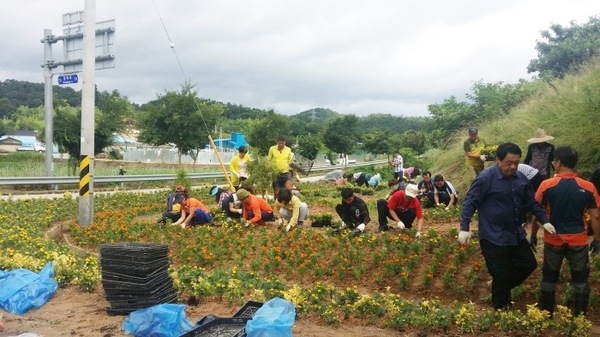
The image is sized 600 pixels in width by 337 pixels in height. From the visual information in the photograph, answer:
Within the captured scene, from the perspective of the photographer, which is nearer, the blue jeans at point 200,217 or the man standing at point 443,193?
the blue jeans at point 200,217

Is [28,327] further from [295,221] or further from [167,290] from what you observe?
[295,221]

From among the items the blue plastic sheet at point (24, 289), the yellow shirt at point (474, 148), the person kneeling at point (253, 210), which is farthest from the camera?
the yellow shirt at point (474, 148)

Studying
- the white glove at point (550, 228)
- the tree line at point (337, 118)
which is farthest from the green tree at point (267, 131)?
the white glove at point (550, 228)

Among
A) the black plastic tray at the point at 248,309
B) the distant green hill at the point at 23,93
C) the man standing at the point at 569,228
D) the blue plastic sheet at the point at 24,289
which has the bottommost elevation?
the blue plastic sheet at the point at 24,289

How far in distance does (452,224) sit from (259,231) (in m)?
3.84

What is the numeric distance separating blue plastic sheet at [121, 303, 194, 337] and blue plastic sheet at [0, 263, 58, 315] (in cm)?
197

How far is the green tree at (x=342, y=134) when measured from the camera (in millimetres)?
47594

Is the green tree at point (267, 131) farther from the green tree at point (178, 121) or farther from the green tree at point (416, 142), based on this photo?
the green tree at point (416, 142)

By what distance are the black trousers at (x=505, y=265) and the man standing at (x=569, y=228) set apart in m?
0.19

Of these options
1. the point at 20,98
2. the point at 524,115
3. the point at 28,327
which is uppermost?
the point at 20,98

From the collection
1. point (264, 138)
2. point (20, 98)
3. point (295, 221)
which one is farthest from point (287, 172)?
point (20, 98)

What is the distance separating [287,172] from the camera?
13.9m

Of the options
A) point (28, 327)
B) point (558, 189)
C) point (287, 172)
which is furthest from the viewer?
point (287, 172)

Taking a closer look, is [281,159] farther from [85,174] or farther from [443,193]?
[85,174]
